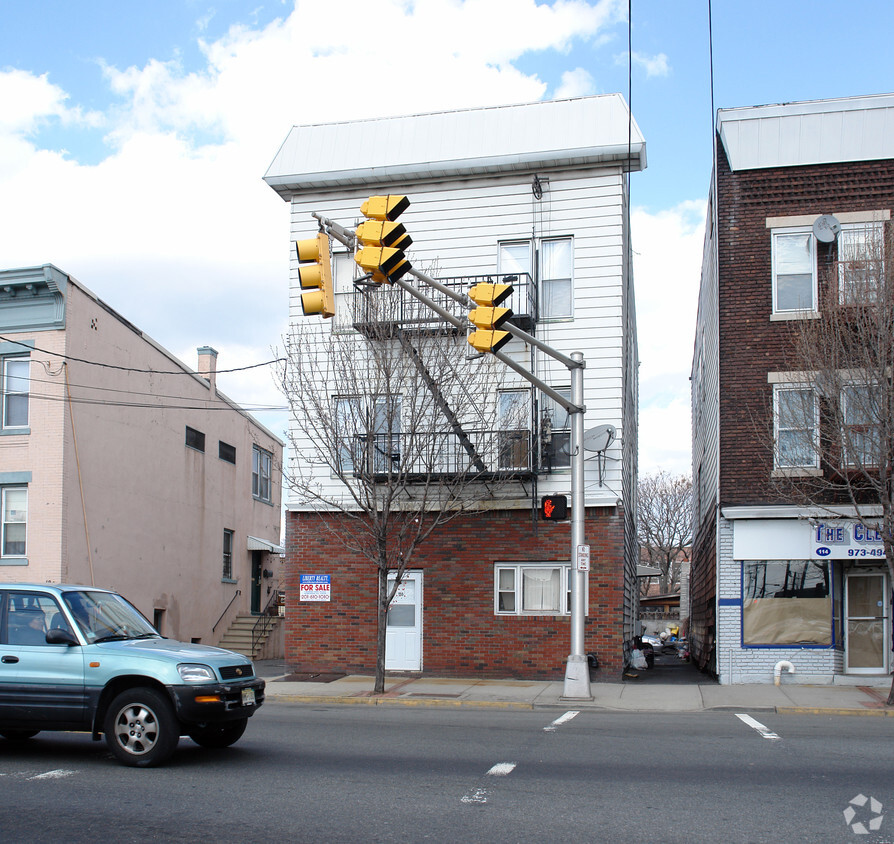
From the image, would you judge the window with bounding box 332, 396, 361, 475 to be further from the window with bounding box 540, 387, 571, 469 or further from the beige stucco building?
the beige stucco building

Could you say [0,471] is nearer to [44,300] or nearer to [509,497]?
[44,300]

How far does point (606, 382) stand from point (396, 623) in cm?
647

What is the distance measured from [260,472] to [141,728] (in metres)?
25.8

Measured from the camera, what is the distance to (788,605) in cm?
1862

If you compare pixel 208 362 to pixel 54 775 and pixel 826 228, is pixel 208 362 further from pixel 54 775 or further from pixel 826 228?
pixel 54 775

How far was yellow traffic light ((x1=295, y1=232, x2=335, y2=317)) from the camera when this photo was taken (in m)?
10.8

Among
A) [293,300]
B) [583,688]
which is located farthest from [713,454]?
[293,300]

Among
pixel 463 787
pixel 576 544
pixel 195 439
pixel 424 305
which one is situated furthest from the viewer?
pixel 195 439

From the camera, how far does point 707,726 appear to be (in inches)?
494

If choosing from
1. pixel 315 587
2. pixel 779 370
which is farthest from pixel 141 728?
pixel 779 370

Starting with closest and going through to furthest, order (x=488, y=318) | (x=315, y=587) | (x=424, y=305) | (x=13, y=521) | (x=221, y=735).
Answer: (x=221, y=735)
(x=488, y=318)
(x=424, y=305)
(x=315, y=587)
(x=13, y=521)

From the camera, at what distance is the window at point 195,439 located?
2819cm

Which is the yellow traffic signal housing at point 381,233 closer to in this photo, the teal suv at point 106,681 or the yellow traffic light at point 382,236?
the yellow traffic light at point 382,236

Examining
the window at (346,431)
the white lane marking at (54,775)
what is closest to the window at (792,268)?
the window at (346,431)
